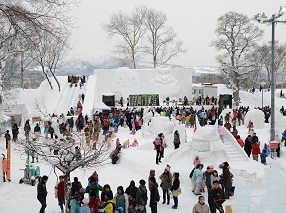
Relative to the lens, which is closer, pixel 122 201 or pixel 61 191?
pixel 122 201

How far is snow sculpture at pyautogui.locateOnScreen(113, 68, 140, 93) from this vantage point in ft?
131

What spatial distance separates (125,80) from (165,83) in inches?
160

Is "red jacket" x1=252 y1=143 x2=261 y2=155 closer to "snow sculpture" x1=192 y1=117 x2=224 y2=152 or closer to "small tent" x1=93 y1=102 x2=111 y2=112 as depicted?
"snow sculpture" x1=192 y1=117 x2=224 y2=152

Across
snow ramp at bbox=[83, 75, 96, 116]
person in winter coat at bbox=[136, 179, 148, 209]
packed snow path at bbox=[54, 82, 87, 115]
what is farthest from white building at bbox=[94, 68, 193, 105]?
person in winter coat at bbox=[136, 179, 148, 209]

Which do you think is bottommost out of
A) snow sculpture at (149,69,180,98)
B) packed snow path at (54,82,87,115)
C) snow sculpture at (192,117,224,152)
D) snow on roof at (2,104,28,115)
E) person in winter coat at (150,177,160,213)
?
person in winter coat at (150,177,160,213)

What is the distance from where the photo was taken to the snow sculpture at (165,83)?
41188 mm

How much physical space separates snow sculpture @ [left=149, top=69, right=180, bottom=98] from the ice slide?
23.2 m

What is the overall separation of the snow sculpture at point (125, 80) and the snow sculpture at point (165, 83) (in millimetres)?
1667

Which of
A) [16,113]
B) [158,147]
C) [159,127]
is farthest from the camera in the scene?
[16,113]

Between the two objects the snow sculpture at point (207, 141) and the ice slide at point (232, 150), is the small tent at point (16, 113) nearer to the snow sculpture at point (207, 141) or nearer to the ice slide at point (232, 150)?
the ice slide at point (232, 150)

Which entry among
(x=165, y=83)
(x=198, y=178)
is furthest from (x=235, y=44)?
(x=198, y=178)

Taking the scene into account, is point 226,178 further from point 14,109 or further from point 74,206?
point 14,109

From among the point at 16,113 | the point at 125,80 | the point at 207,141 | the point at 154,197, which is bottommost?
the point at 154,197

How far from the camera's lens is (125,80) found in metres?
40.4
